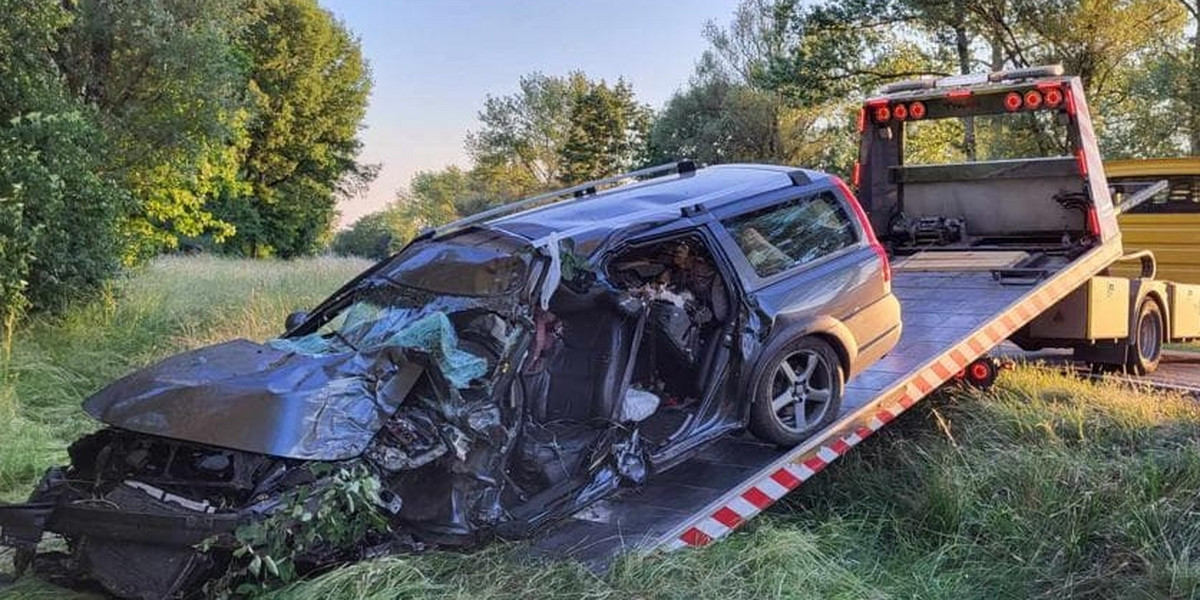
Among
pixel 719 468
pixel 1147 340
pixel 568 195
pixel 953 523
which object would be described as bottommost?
pixel 1147 340

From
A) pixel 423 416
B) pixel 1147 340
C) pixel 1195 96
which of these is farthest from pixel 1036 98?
pixel 1195 96

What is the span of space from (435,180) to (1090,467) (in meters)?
78.0

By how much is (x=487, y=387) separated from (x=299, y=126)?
36.1 meters

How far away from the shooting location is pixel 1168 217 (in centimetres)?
1107

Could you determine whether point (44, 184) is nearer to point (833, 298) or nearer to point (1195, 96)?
point (833, 298)

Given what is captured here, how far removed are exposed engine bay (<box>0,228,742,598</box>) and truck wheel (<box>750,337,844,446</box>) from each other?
22 centimetres

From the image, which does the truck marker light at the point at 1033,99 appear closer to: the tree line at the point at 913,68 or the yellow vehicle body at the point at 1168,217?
the yellow vehicle body at the point at 1168,217

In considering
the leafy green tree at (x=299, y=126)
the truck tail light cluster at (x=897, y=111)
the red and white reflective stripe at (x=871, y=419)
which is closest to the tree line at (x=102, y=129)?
the red and white reflective stripe at (x=871, y=419)

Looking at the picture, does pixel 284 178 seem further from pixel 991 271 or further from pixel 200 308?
pixel 991 271

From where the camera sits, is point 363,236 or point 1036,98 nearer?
point 1036,98

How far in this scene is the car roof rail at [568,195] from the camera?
5.79m

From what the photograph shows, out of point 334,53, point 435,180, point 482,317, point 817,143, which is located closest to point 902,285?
point 482,317

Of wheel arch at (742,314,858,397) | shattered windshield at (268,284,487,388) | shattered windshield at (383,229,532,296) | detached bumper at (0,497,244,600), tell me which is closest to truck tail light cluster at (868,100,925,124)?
wheel arch at (742,314,858,397)

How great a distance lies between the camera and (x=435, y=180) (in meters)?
80.6
